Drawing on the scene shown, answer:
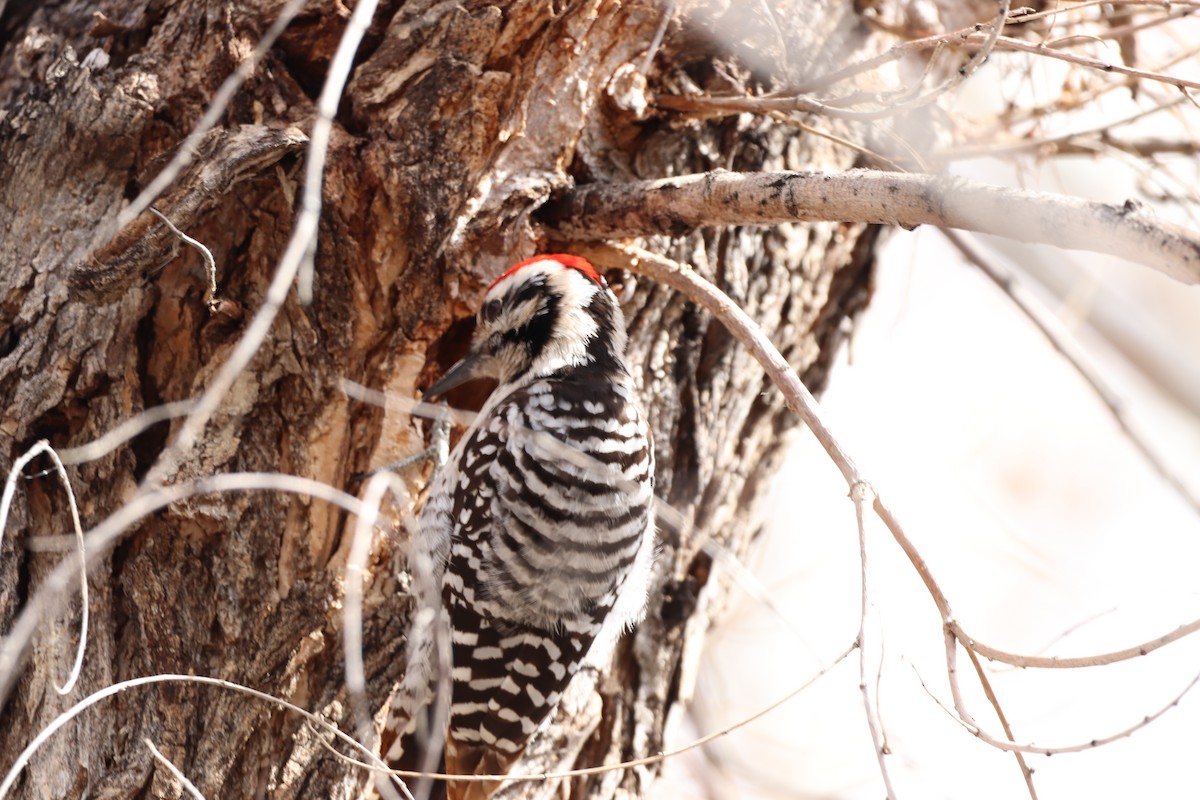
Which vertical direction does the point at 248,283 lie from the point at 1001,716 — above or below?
above

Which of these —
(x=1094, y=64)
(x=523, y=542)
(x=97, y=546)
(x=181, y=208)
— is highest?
(x=1094, y=64)

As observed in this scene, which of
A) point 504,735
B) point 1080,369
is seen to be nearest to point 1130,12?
point 1080,369

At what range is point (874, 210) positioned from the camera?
206 centimetres

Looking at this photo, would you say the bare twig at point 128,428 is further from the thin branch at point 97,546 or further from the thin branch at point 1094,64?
the thin branch at point 1094,64

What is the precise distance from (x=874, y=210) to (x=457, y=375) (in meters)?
1.24

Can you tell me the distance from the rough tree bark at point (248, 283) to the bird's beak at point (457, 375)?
0.05m

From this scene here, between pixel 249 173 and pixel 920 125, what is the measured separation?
2.15m

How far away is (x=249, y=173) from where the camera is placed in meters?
2.44

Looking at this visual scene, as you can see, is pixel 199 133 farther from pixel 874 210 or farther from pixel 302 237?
pixel 874 210

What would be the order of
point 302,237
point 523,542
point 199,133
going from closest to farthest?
point 302,237 → point 199,133 → point 523,542

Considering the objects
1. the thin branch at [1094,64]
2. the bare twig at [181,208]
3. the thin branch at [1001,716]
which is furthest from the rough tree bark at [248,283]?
the thin branch at [1001,716]

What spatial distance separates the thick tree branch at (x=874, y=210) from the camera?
1.54m

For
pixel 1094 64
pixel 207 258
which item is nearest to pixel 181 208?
pixel 207 258

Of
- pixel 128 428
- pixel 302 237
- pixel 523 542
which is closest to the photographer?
pixel 302 237
